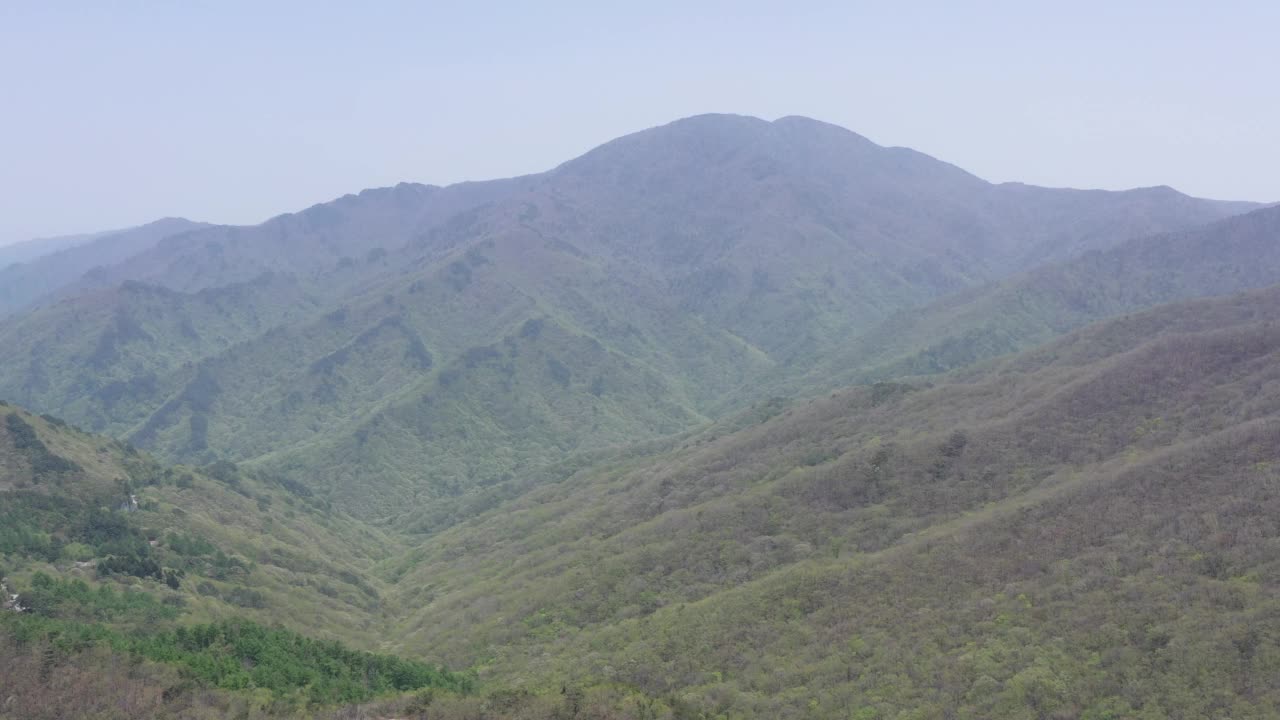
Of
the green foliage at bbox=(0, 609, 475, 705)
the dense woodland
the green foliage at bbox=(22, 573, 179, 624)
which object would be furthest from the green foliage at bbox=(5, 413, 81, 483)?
the green foliage at bbox=(0, 609, 475, 705)

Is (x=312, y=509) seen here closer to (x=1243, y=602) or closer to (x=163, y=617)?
(x=163, y=617)

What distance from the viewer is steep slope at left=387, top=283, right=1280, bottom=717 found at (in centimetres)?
4234

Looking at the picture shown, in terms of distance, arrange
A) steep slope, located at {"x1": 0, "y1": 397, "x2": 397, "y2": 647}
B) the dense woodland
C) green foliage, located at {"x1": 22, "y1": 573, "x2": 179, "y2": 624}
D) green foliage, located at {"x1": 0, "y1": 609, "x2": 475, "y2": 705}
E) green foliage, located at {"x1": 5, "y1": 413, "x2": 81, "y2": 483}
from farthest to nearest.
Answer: green foliage, located at {"x1": 5, "y1": 413, "x2": 81, "y2": 483}
steep slope, located at {"x1": 0, "y1": 397, "x2": 397, "y2": 647}
green foliage, located at {"x1": 22, "y1": 573, "x2": 179, "y2": 624}
green foliage, located at {"x1": 0, "y1": 609, "x2": 475, "y2": 705}
the dense woodland

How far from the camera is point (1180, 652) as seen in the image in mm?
39750

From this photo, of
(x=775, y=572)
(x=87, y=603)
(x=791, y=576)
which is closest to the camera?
(x=87, y=603)

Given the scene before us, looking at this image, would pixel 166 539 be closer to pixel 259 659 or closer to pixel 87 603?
pixel 87 603

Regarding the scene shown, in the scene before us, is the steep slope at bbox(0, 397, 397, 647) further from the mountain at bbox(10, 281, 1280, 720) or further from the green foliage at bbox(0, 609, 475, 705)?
the green foliage at bbox(0, 609, 475, 705)

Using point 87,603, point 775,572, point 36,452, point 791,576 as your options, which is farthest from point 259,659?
point 36,452

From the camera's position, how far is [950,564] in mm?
55562

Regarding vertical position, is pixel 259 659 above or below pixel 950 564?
below

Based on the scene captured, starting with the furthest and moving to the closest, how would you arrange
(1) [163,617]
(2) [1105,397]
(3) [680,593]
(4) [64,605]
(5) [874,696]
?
(2) [1105,397], (3) [680,593], (1) [163,617], (4) [64,605], (5) [874,696]

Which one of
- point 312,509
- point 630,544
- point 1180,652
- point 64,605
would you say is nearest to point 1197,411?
point 1180,652

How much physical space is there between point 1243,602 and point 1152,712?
9.16 m

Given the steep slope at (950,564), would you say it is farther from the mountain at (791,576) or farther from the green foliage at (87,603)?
the green foliage at (87,603)
